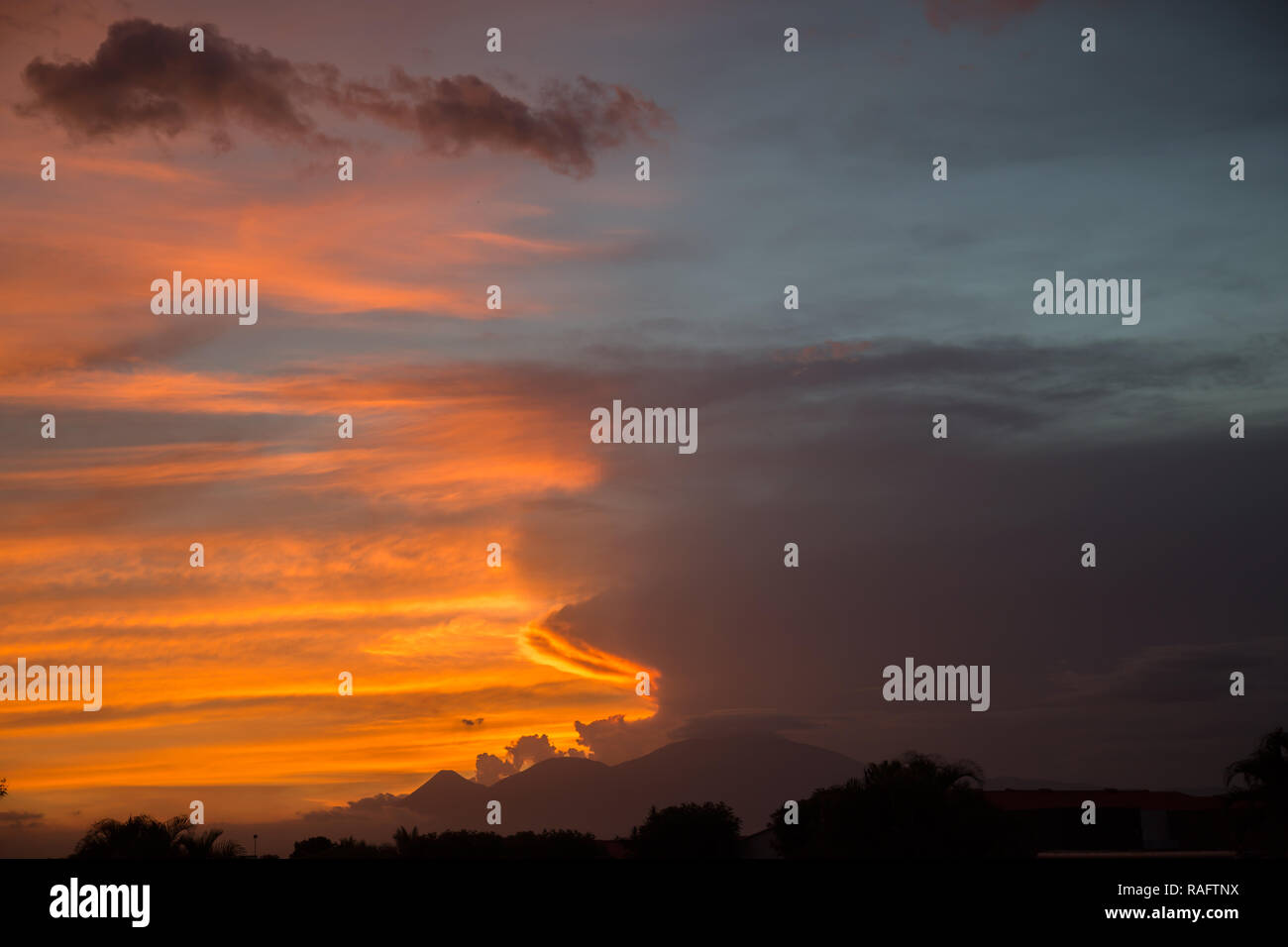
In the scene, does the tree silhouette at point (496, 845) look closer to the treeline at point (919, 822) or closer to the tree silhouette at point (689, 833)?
the tree silhouette at point (689, 833)

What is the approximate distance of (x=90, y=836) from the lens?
73000 millimetres

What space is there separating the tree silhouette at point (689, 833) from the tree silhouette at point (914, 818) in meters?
36.7

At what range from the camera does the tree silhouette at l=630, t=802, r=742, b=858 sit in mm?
107938

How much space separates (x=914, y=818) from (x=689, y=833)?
151 ft

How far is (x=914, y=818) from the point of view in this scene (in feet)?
220

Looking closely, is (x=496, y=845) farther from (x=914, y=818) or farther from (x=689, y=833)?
(x=914, y=818)

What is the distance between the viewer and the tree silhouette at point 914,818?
65312 millimetres

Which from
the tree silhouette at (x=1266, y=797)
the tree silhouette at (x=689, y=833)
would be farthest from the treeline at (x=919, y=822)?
the tree silhouette at (x=689, y=833)

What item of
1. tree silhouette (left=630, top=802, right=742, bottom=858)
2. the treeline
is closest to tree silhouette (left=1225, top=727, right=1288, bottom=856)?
the treeline
